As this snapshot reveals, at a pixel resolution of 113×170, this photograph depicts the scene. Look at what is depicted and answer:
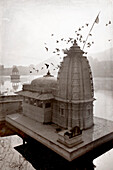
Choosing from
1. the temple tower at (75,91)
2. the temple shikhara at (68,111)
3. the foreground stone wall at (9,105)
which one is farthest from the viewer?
the foreground stone wall at (9,105)

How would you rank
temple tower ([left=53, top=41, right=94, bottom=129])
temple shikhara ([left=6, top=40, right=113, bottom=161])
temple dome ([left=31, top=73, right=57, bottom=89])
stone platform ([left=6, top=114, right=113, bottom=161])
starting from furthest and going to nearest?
temple dome ([left=31, top=73, right=57, bottom=89]) < temple tower ([left=53, top=41, right=94, bottom=129]) < temple shikhara ([left=6, top=40, right=113, bottom=161]) < stone platform ([left=6, top=114, right=113, bottom=161])

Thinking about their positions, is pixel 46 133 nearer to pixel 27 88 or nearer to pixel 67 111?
pixel 67 111

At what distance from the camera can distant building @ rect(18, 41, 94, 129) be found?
32.6 feet

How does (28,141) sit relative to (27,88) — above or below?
below

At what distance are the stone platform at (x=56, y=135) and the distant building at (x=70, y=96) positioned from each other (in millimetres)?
704

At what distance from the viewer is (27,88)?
1297 centimetres

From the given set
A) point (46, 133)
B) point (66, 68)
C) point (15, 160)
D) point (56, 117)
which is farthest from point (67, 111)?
point (15, 160)

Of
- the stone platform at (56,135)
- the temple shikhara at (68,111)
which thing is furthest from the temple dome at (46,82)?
the stone platform at (56,135)

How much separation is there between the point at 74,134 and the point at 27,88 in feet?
21.0

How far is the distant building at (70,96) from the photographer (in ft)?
32.6

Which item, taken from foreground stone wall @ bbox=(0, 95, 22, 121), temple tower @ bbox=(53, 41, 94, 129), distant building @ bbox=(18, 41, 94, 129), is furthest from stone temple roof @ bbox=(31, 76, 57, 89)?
foreground stone wall @ bbox=(0, 95, 22, 121)

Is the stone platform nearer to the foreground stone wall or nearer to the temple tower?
the temple tower

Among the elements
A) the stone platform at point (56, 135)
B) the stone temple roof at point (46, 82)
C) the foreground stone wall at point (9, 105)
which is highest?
the stone temple roof at point (46, 82)

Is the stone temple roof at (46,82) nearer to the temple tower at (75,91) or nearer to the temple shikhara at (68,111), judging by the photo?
the temple shikhara at (68,111)
